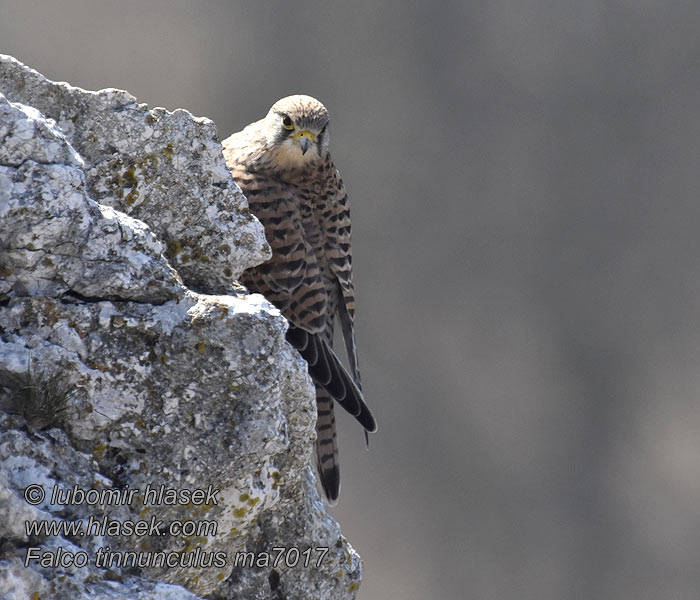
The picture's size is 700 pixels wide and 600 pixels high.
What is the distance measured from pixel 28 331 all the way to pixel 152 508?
1.75 ft

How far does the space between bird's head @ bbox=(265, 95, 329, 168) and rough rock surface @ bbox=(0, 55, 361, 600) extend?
4.07 feet

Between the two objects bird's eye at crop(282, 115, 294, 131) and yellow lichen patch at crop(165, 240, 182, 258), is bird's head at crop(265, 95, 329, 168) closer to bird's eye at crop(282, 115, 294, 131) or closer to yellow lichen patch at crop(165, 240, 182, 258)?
bird's eye at crop(282, 115, 294, 131)

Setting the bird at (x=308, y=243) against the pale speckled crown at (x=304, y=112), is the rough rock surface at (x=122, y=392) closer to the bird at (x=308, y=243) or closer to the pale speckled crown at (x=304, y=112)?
the bird at (x=308, y=243)

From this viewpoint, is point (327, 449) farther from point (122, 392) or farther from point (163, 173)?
point (122, 392)

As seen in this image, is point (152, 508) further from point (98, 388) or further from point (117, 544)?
point (98, 388)

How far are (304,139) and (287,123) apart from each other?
0.13 metres

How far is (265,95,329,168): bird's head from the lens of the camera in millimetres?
3994

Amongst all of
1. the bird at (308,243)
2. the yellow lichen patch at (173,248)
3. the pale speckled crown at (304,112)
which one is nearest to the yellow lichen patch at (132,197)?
the yellow lichen patch at (173,248)

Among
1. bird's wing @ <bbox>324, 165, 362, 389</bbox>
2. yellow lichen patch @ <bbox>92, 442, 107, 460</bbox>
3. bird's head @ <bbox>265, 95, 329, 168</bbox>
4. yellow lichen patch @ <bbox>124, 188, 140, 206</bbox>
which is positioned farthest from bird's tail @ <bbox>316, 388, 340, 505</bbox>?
yellow lichen patch @ <bbox>92, 442, 107, 460</bbox>

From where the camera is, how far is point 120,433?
7.54ft

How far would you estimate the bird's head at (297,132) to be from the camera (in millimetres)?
3994

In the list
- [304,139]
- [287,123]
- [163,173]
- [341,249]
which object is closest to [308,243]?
[341,249]

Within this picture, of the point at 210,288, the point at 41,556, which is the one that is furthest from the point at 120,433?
the point at 210,288

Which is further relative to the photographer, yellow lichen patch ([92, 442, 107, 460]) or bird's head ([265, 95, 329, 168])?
bird's head ([265, 95, 329, 168])
